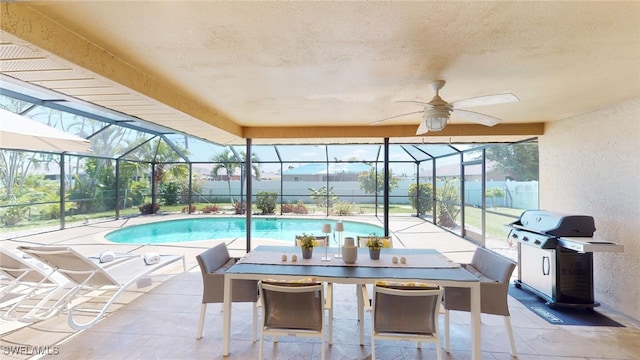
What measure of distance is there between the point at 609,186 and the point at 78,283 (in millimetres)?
6043

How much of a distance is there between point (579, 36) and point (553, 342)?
2650mm

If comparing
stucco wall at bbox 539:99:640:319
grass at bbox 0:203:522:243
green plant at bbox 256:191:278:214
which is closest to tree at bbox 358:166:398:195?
grass at bbox 0:203:522:243

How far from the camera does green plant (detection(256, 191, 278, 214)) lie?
10719 millimetres

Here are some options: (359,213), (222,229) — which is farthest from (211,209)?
(359,213)

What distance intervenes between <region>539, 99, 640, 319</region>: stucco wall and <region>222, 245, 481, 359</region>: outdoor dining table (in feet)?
7.12

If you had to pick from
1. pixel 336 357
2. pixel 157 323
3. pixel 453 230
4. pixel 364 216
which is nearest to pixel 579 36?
pixel 336 357

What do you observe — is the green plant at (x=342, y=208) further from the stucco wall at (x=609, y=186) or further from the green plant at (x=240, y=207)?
the stucco wall at (x=609, y=186)

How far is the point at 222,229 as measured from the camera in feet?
31.8

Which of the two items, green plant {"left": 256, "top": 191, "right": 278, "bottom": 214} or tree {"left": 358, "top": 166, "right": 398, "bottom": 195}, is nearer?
tree {"left": 358, "top": 166, "right": 398, "bottom": 195}

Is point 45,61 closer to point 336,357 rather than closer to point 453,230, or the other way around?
point 336,357

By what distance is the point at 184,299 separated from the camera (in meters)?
3.50

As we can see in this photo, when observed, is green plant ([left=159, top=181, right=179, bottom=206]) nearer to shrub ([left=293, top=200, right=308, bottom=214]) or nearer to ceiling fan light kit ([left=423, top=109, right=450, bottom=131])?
shrub ([left=293, top=200, right=308, bottom=214])

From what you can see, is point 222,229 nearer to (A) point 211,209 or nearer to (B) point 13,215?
(A) point 211,209

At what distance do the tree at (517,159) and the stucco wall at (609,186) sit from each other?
2.19 feet
